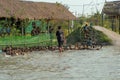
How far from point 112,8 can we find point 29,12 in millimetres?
8533

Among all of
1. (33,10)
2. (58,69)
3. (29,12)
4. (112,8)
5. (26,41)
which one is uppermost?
(112,8)

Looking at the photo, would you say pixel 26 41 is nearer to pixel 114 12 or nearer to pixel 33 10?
pixel 33 10

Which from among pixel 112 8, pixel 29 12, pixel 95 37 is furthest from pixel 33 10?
pixel 95 37

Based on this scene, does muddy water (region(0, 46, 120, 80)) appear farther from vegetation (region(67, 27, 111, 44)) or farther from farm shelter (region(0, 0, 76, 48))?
farm shelter (region(0, 0, 76, 48))

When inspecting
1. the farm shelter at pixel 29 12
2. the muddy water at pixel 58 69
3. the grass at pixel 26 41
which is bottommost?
the muddy water at pixel 58 69

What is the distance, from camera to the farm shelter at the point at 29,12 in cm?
3842

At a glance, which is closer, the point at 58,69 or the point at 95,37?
the point at 58,69

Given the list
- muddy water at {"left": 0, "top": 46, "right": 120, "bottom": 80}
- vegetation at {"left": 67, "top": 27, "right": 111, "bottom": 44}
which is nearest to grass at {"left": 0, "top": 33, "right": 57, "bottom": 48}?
vegetation at {"left": 67, "top": 27, "right": 111, "bottom": 44}

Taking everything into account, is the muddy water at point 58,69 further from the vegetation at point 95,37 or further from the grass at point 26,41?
the vegetation at point 95,37

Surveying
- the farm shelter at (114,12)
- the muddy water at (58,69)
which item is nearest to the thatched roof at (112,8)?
the farm shelter at (114,12)

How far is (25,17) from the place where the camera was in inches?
1548

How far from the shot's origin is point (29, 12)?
41750 millimetres

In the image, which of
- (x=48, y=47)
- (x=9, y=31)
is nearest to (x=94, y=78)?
(x=48, y=47)

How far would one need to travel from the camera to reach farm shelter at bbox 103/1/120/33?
42.9 metres
